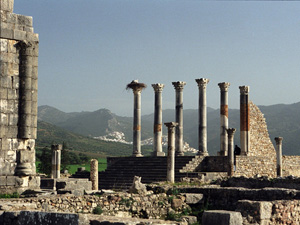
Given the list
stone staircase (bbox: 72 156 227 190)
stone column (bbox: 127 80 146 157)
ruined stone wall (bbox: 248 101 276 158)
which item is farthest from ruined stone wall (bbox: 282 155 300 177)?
stone column (bbox: 127 80 146 157)

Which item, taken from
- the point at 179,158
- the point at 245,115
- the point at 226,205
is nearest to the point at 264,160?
the point at 245,115

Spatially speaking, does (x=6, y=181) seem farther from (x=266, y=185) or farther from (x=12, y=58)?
(x=266, y=185)

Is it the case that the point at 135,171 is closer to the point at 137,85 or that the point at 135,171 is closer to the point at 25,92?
the point at 137,85

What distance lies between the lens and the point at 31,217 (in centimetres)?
1110

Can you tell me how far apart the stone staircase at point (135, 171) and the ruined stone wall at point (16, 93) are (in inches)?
503

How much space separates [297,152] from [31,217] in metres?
168

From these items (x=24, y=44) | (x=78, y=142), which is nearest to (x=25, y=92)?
(x=24, y=44)

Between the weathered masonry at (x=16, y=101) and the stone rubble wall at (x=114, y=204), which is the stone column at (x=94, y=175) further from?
the stone rubble wall at (x=114, y=204)

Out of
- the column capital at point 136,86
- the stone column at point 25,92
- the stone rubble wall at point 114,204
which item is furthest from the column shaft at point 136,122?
the stone rubble wall at point 114,204

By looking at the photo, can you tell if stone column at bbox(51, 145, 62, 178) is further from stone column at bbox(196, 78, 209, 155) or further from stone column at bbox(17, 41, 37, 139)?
stone column at bbox(17, 41, 37, 139)

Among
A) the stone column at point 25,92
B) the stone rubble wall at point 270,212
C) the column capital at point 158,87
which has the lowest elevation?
the stone rubble wall at point 270,212

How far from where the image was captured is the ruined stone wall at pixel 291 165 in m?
42.8

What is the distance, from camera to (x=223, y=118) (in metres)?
40.3

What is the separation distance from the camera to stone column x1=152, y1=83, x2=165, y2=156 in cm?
4025
